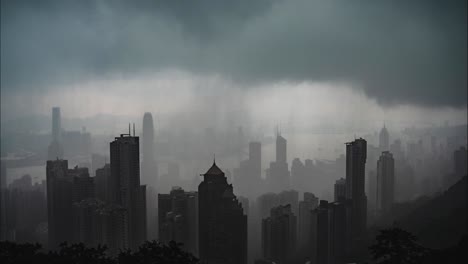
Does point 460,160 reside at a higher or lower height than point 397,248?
higher

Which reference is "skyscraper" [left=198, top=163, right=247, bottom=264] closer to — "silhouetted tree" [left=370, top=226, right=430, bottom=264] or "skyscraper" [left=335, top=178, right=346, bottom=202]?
"skyscraper" [left=335, top=178, right=346, bottom=202]

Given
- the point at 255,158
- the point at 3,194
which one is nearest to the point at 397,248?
the point at 255,158

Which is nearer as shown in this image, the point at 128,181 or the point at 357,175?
the point at 128,181

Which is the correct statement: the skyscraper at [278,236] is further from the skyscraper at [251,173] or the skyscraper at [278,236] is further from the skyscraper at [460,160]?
the skyscraper at [460,160]

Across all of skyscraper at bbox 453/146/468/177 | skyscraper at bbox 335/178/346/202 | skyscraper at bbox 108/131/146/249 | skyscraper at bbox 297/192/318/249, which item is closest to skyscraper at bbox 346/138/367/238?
skyscraper at bbox 335/178/346/202

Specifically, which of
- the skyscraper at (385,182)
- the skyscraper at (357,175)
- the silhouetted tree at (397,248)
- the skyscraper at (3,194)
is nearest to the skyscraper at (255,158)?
the skyscraper at (357,175)

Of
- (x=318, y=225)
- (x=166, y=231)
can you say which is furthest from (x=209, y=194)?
(x=318, y=225)

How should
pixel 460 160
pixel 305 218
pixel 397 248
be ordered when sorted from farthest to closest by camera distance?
pixel 460 160 < pixel 305 218 < pixel 397 248

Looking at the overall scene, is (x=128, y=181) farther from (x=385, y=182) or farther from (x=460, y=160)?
(x=460, y=160)
